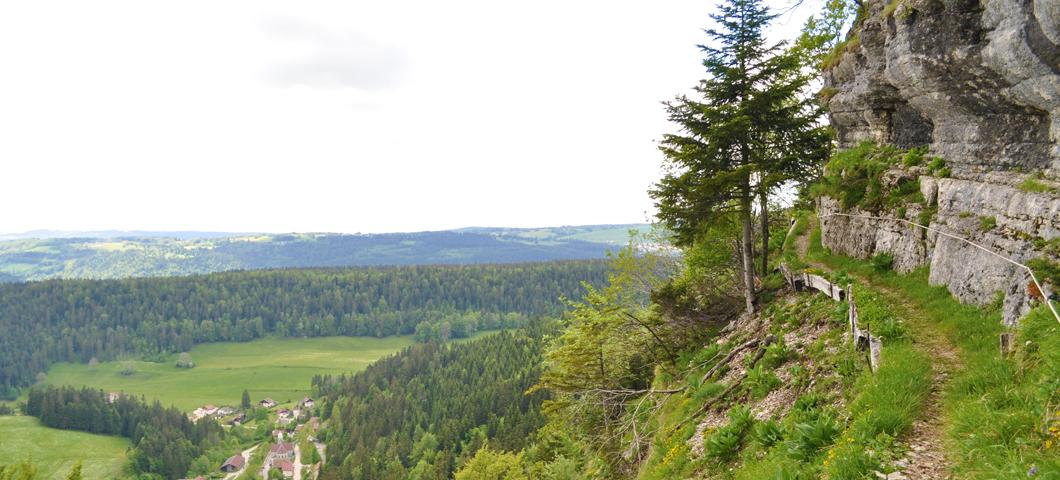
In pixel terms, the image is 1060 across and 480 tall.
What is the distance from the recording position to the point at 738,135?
19.2 m

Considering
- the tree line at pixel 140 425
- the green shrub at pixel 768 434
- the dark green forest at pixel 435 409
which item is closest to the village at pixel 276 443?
the dark green forest at pixel 435 409

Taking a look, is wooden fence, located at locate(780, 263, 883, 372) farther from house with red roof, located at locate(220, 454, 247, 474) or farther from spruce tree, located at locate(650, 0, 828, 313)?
Answer: house with red roof, located at locate(220, 454, 247, 474)

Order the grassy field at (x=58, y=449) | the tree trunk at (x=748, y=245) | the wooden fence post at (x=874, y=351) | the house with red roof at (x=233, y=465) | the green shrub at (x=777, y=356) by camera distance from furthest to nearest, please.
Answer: the grassy field at (x=58, y=449), the house with red roof at (x=233, y=465), the tree trunk at (x=748, y=245), the green shrub at (x=777, y=356), the wooden fence post at (x=874, y=351)

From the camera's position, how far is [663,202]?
66.4 ft

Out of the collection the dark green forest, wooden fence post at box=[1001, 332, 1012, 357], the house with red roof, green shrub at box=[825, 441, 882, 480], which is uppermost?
wooden fence post at box=[1001, 332, 1012, 357]

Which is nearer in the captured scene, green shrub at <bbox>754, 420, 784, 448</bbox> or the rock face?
green shrub at <bbox>754, 420, 784, 448</bbox>

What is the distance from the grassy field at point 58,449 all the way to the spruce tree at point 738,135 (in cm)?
15693

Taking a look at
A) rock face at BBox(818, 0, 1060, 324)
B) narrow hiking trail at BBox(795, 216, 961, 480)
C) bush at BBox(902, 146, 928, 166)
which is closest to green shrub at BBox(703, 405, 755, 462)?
narrow hiking trail at BBox(795, 216, 961, 480)

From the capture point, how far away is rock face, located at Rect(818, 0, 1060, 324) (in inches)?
444

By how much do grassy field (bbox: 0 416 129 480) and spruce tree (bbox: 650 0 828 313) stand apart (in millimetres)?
156926

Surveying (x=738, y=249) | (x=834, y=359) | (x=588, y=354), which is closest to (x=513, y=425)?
(x=588, y=354)

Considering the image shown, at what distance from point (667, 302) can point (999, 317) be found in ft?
44.1

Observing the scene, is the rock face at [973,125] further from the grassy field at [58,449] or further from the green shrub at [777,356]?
the grassy field at [58,449]

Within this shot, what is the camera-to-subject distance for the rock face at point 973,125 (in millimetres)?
11266
